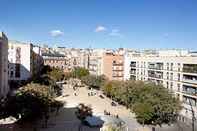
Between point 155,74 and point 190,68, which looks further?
point 155,74

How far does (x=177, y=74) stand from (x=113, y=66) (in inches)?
1712

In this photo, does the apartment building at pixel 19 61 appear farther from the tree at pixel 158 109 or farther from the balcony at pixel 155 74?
the tree at pixel 158 109

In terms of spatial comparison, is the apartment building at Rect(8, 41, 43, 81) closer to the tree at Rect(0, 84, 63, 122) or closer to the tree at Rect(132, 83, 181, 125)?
the tree at Rect(0, 84, 63, 122)

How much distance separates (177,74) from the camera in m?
66.4

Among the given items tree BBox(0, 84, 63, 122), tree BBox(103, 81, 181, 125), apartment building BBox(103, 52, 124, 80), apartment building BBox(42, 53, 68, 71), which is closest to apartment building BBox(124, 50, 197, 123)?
tree BBox(103, 81, 181, 125)

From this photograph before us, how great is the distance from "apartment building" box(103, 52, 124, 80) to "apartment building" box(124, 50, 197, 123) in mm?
20203

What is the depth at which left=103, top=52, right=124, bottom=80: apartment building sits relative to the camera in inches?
4218

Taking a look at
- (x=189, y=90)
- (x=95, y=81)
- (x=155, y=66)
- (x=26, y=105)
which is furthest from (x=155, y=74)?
(x=26, y=105)

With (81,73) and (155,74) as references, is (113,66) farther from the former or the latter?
(155,74)

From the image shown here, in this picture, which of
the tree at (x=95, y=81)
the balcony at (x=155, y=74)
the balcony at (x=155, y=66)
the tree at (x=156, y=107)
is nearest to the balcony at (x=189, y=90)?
the tree at (x=156, y=107)

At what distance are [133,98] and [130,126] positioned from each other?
454 inches

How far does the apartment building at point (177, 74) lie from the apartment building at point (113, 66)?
66.3 feet

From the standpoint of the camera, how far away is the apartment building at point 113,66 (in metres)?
107

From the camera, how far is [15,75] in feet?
296
